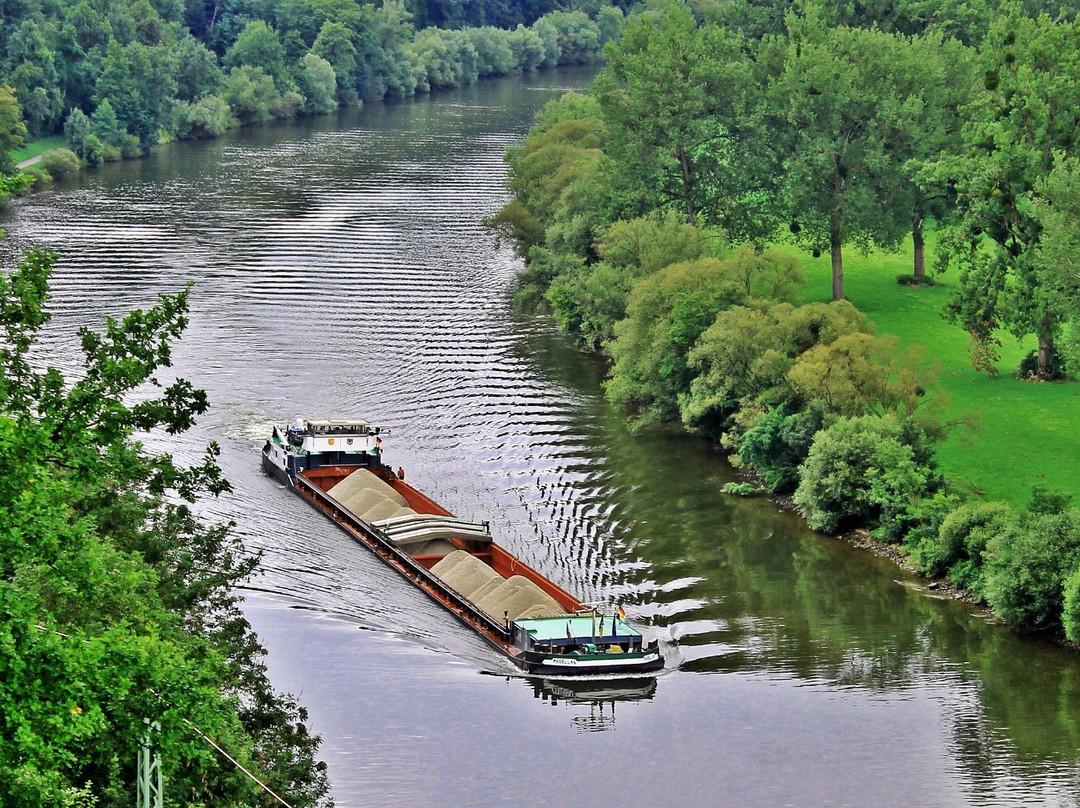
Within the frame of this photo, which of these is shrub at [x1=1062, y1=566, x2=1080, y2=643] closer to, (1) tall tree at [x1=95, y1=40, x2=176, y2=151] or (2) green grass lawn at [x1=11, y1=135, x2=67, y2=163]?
(2) green grass lawn at [x1=11, y1=135, x2=67, y2=163]

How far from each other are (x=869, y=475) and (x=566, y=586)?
45.0 feet

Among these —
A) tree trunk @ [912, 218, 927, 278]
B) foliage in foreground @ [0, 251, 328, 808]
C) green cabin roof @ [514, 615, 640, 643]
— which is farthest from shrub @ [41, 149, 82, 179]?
green cabin roof @ [514, 615, 640, 643]

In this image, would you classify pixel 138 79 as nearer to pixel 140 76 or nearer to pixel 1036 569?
pixel 140 76

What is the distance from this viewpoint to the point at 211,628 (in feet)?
156

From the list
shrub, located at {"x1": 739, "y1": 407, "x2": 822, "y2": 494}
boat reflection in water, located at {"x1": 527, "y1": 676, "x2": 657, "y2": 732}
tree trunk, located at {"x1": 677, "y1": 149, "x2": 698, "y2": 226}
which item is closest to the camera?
boat reflection in water, located at {"x1": 527, "y1": 676, "x2": 657, "y2": 732}

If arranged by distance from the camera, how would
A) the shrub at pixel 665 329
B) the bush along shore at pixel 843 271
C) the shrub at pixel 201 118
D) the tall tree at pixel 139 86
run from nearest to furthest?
the bush along shore at pixel 843 271
the shrub at pixel 665 329
the tall tree at pixel 139 86
the shrub at pixel 201 118

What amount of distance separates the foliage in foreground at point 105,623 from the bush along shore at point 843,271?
26971 millimetres

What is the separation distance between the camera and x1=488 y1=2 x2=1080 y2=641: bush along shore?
6350cm

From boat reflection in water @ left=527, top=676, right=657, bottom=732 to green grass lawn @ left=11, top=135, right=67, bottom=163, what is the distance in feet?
364

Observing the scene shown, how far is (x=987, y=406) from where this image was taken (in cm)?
7300

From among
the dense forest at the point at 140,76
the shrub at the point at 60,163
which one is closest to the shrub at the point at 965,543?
the dense forest at the point at 140,76

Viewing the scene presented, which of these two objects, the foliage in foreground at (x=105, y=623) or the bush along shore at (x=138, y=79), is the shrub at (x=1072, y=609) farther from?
the bush along shore at (x=138, y=79)

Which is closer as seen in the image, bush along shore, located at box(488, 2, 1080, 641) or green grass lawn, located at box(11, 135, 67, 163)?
bush along shore, located at box(488, 2, 1080, 641)

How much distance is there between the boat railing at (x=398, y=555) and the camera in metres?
55.4
